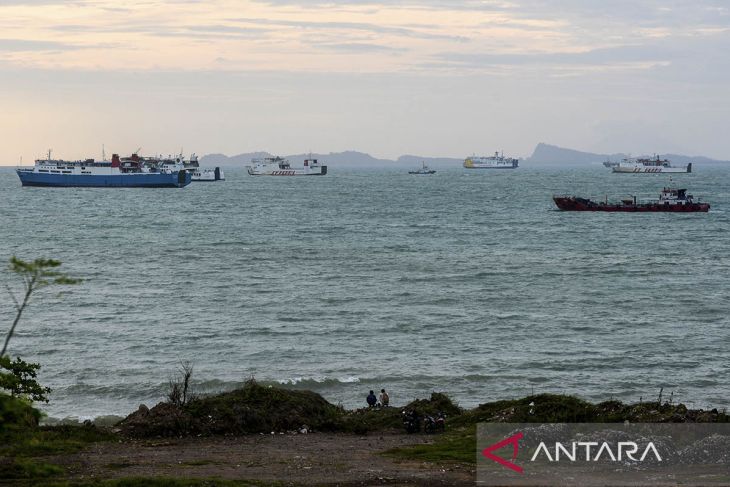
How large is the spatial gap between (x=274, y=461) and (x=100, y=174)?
521ft

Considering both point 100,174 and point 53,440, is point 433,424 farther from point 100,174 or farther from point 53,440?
point 100,174

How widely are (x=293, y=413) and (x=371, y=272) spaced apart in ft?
114

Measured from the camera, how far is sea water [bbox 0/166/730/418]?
3381 cm

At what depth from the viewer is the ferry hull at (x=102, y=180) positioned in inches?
6777

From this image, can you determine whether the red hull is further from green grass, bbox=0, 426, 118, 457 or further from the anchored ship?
green grass, bbox=0, 426, 118, 457

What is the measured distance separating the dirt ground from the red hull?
315ft

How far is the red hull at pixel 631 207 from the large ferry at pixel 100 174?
84.6 m

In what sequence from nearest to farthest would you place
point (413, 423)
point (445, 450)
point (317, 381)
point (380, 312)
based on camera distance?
point (445, 450) → point (413, 423) → point (317, 381) → point (380, 312)

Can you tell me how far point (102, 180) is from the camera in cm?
17275

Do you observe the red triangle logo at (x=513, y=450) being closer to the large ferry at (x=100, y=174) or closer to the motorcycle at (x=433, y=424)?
the motorcycle at (x=433, y=424)

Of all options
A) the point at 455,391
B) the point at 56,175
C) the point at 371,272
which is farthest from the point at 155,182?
the point at 455,391

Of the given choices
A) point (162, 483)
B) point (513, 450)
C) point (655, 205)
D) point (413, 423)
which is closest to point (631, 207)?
point (655, 205)

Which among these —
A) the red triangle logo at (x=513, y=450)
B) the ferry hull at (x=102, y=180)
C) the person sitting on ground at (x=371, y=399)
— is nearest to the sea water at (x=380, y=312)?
the person sitting on ground at (x=371, y=399)

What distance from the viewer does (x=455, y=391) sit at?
3241cm
